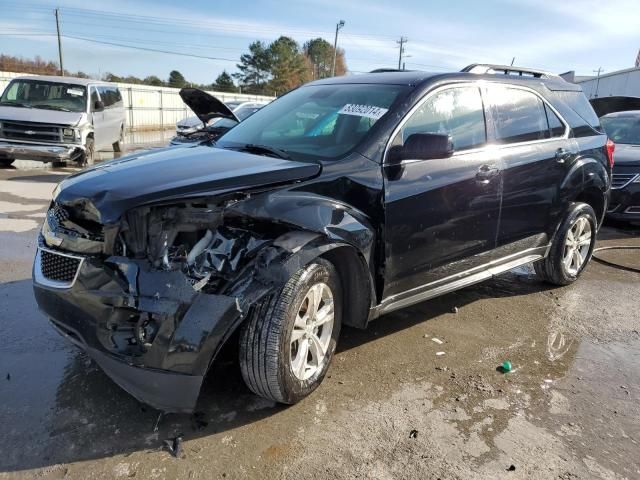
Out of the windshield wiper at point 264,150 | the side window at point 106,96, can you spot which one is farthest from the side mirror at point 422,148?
the side window at point 106,96

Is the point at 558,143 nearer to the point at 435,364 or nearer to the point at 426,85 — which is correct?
the point at 426,85

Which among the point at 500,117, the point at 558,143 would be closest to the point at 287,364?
the point at 500,117

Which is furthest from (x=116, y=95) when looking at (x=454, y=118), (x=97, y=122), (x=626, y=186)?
(x=454, y=118)

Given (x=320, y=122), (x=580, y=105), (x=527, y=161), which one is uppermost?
(x=580, y=105)

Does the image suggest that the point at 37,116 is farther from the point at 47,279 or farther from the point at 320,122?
the point at 47,279

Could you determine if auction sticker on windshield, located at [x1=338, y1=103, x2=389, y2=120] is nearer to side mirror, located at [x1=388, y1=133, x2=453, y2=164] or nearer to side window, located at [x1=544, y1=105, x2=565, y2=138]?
side mirror, located at [x1=388, y1=133, x2=453, y2=164]

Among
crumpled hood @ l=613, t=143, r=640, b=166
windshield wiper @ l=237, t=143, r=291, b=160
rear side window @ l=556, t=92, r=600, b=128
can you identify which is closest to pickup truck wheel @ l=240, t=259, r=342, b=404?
windshield wiper @ l=237, t=143, r=291, b=160

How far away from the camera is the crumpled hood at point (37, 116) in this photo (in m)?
10.8

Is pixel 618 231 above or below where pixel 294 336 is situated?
below

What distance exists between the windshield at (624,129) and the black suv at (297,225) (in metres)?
5.30

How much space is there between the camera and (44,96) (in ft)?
38.2

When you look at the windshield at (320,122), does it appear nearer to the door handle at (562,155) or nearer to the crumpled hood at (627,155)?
the door handle at (562,155)

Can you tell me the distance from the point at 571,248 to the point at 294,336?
11.4 feet

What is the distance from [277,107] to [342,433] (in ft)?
8.67
